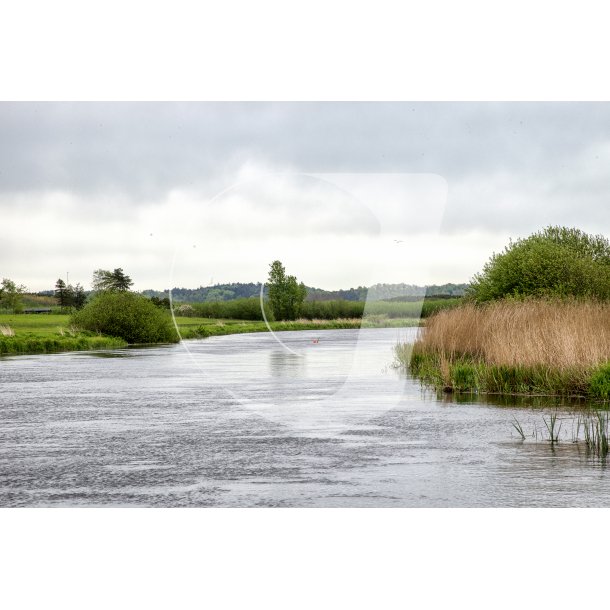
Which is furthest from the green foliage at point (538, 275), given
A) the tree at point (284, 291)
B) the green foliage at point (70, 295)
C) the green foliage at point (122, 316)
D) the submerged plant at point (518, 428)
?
the green foliage at point (70, 295)

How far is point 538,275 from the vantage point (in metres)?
31.4

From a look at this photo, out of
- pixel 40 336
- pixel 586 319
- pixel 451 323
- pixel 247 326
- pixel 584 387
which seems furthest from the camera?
pixel 247 326

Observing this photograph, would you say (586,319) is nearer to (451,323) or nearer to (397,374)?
(451,323)

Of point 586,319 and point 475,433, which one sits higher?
point 586,319

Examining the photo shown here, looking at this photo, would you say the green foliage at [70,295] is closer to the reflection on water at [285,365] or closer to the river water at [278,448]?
the reflection on water at [285,365]

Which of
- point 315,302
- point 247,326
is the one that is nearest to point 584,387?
point 315,302

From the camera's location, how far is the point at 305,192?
494 inches

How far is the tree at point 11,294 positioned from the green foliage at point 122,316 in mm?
11494

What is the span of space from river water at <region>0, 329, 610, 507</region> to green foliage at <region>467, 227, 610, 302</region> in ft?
28.8

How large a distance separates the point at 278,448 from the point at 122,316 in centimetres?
3386

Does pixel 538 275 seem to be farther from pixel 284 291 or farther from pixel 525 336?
pixel 284 291

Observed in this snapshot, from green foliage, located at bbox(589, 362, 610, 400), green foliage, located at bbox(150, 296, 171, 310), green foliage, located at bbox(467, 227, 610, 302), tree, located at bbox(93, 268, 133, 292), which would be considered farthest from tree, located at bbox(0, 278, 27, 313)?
green foliage, located at bbox(589, 362, 610, 400)

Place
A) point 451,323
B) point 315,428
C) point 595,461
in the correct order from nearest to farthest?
point 595,461 → point 315,428 → point 451,323
